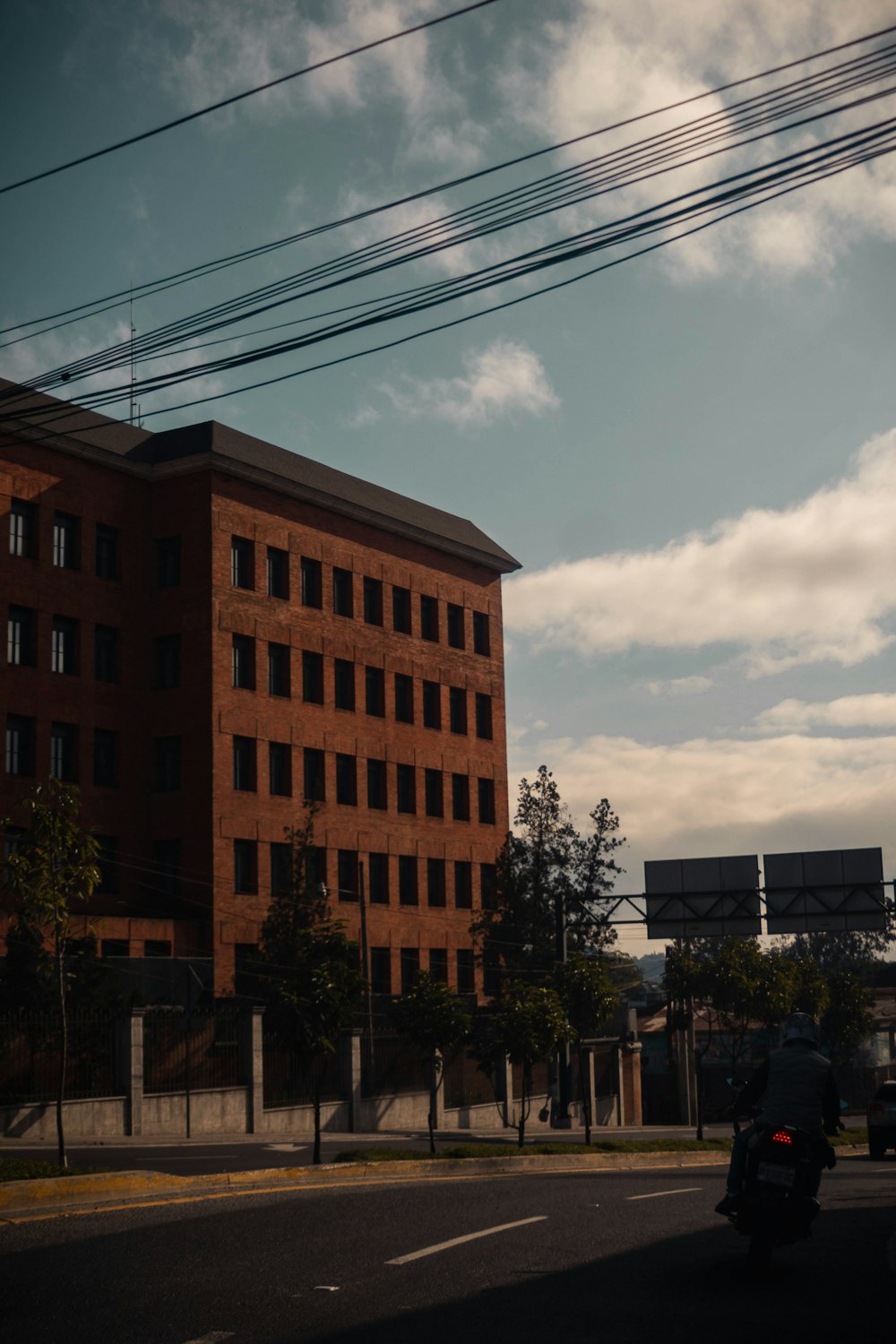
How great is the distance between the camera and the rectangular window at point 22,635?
47125mm

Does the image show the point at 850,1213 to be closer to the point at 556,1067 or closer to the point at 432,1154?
the point at 432,1154

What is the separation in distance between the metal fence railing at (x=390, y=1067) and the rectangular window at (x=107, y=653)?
15.5 meters

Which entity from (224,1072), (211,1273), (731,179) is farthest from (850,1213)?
(224,1072)

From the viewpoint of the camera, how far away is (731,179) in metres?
14.8

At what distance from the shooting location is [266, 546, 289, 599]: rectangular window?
54.0m

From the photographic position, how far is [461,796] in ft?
205

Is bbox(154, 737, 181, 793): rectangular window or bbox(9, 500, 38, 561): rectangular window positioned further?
bbox(154, 737, 181, 793): rectangular window

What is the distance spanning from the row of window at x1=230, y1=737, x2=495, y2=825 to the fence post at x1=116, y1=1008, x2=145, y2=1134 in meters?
18.6

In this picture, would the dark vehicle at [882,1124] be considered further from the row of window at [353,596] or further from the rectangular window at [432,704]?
the rectangular window at [432,704]

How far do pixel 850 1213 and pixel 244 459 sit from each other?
142 ft

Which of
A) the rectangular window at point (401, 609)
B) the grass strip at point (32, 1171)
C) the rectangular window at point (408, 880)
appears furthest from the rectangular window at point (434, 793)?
the grass strip at point (32, 1171)

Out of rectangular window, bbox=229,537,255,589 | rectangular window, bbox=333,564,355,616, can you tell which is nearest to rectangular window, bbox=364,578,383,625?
rectangular window, bbox=333,564,355,616

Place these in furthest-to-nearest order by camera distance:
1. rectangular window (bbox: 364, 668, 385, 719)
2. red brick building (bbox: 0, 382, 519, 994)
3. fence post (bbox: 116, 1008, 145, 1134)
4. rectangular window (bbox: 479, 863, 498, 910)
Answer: rectangular window (bbox: 364, 668, 385, 719) → rectangular window (bbox: 479, 863, 498, 910) → red brick building (bbox: 0, 382, 519, 994) → fence post (bbox: 116, 1008, 145, 1134)

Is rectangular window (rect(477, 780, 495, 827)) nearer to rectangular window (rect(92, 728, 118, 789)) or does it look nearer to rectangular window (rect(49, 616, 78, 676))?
rectangular window (rect(92, 728, 118, 789))
